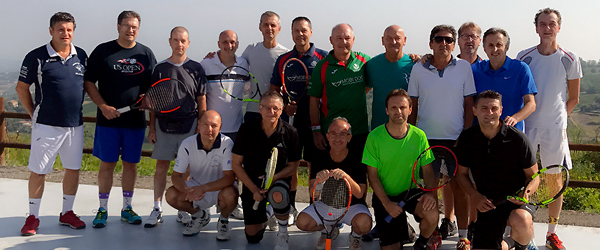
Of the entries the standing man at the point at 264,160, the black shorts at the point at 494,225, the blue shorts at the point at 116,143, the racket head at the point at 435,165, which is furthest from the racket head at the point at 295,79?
the black shorts at the point at 494,225

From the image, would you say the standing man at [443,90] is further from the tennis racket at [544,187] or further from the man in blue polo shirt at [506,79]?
the tennis racket at [544,187]

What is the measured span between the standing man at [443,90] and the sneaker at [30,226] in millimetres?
4104

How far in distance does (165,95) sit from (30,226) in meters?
1.94

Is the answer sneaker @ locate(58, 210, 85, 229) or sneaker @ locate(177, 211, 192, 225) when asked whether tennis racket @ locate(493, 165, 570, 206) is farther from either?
sneaker @ locate(58, 210, 85, 229)

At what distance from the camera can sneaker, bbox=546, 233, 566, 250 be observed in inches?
221

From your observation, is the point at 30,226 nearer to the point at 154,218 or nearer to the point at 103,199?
the point at 103,199

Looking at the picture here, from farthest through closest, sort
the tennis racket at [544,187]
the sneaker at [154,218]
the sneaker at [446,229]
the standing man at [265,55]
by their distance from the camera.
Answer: the standing man at [265,55], the sneaker at [154,218], the sneaker at [446,229], the tennis racket at [544,187]

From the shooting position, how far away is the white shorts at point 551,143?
568 cm

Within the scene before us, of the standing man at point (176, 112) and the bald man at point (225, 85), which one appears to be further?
the bald man at point (225, 85)

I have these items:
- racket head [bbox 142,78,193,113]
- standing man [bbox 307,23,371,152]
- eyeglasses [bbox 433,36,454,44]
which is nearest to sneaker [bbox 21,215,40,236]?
racket head [bbox 142,78,193,113]

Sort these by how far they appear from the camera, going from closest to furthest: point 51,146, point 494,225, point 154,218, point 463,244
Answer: point 494,225 → point 463,244 → point 51,146 → point 154,218

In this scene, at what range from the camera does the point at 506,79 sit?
17.7 ft

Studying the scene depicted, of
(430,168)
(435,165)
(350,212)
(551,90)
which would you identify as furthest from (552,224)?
(350,212)

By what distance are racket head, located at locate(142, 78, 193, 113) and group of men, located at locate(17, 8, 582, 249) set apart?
8cm
